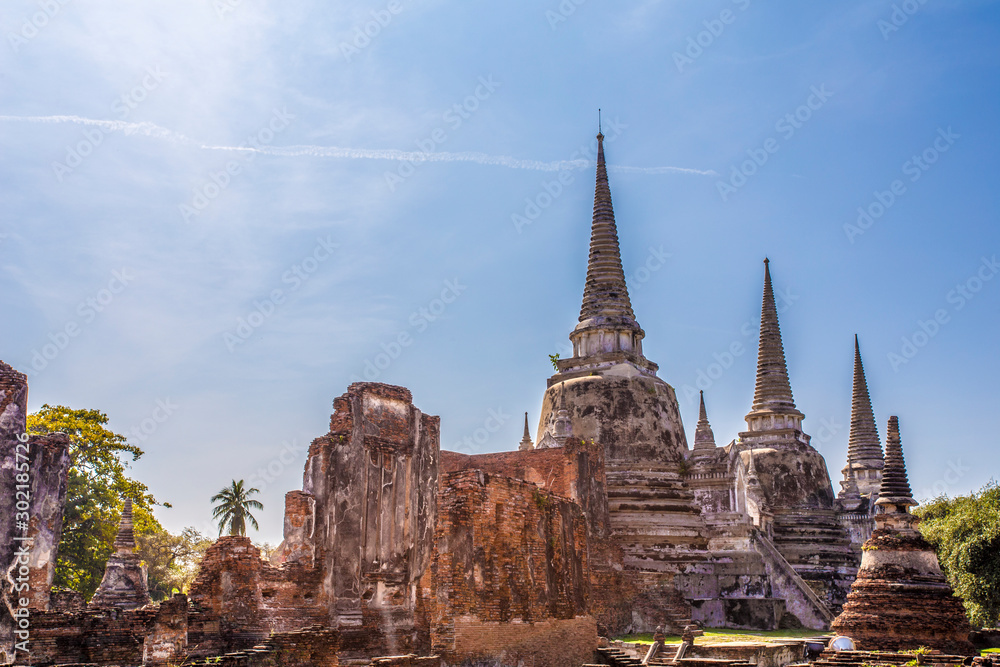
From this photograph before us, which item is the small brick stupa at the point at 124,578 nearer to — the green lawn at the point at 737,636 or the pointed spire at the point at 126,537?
the pointed spire at the point at 126,537

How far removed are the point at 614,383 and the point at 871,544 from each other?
13156 mm

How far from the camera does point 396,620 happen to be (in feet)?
62.3

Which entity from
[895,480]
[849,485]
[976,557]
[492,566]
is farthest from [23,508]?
[849,485]

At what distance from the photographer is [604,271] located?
35.3 meters

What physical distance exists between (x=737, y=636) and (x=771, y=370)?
22521mm

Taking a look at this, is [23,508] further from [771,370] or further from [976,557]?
[771,370]

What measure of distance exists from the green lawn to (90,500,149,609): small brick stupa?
11857 mm

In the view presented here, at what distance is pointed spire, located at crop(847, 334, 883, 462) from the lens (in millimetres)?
48719

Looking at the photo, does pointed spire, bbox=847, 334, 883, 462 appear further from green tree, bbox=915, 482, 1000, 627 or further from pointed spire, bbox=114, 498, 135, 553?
pointed spire, bbox=114, 498, 135, 553

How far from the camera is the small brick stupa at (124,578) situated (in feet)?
76.9

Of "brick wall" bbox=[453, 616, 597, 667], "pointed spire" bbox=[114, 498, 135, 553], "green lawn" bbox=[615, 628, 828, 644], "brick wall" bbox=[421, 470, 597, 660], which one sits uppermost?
"pointed spire" bbox=[114, 498, 135, 553]

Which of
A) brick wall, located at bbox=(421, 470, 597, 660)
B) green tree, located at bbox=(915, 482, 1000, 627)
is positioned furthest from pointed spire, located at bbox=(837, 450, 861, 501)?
brick wall, located at bbox=(421, 470, 597, 660)

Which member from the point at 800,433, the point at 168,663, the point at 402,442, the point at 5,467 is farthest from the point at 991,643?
the point at 800,433

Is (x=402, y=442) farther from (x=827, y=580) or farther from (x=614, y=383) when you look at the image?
(x=827, y=580)
